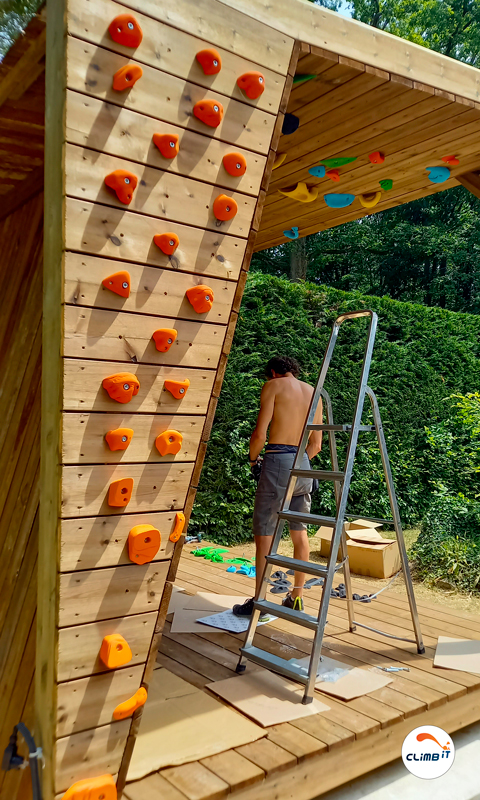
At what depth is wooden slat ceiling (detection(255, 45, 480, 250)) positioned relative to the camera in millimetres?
2320

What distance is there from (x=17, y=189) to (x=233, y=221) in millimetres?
1767

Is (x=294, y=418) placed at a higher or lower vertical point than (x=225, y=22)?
lower

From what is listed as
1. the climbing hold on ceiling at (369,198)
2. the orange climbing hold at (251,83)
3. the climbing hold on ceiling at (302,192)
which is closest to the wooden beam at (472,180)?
the climbing hold on ceiling at (369,198)

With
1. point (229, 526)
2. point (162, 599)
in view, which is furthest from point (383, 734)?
point (229, 526)

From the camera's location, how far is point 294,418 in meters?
3.45

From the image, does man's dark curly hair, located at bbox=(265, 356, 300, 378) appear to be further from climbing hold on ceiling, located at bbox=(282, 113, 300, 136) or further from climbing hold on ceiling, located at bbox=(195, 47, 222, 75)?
climbing hold on ceiling, located at bbox=(195, 47, 222, 75)

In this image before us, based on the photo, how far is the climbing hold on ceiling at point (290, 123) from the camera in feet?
8.70

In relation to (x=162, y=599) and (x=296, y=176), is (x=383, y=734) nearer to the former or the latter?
(x=162, y=599)

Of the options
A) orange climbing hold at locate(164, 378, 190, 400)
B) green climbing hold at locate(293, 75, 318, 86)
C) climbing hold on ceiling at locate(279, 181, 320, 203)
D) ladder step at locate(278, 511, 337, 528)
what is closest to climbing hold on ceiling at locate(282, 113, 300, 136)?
green climbing hold at locate(293, 75, 318, 86)

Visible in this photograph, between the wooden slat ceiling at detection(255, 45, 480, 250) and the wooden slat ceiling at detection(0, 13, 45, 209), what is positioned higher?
the wooden slat ceiling at detection(255, 45, 480, 250)

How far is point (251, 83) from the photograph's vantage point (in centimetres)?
181

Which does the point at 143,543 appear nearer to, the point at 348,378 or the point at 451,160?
the point at 451,160

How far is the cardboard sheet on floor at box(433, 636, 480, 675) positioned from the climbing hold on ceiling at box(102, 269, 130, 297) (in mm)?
2448

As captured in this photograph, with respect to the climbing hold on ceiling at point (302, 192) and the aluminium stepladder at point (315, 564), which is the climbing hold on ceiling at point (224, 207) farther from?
the climbing hold on ceiling at point (302, 192)
